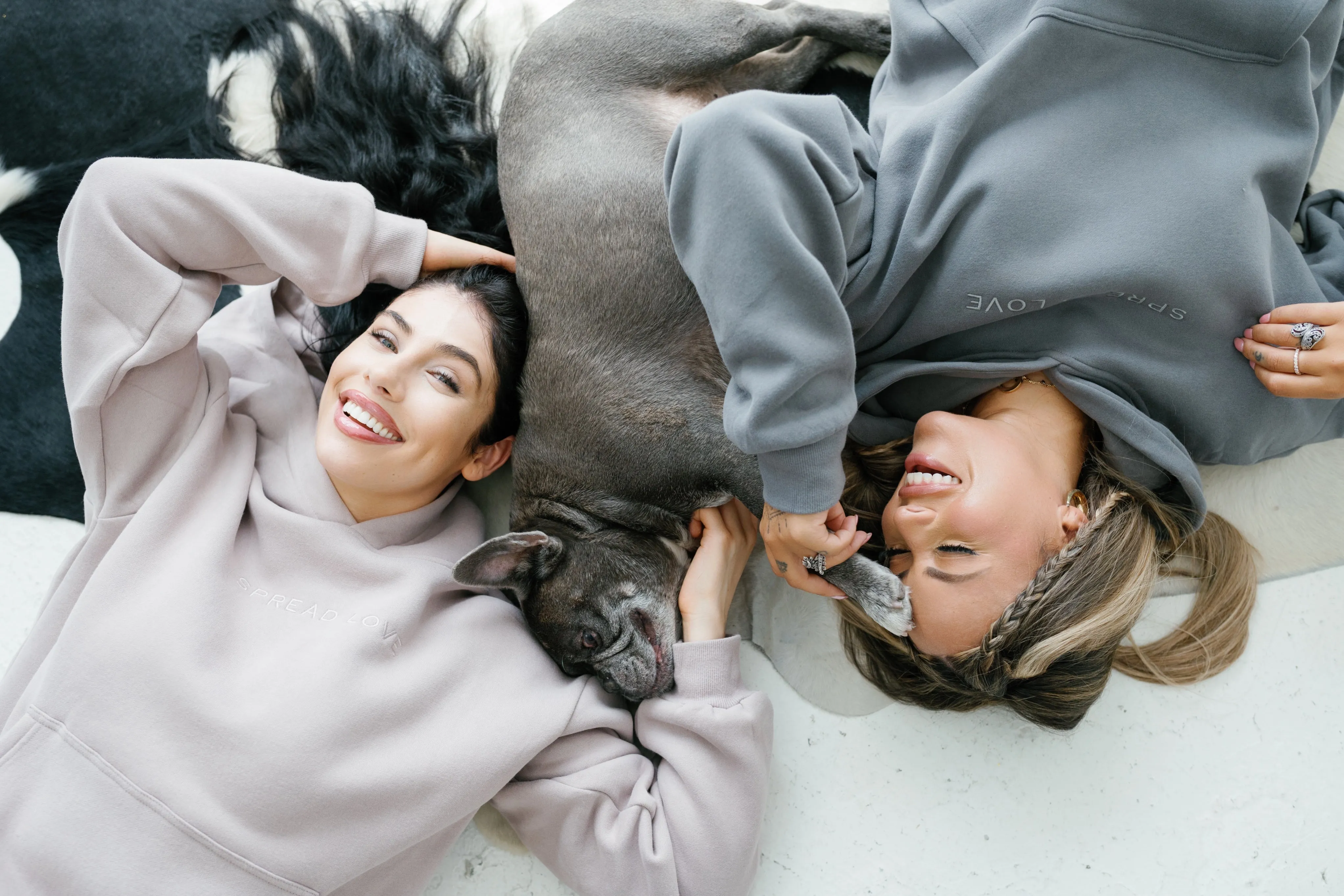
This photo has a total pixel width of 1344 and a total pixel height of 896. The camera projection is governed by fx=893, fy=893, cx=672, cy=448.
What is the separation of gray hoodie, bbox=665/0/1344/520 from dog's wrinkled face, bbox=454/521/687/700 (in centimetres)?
43

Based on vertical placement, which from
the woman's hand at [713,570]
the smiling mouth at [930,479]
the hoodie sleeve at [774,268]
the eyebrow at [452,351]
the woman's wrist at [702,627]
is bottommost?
the woman's wrist at [702,627]

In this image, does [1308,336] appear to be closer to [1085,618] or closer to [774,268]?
[1085,618]

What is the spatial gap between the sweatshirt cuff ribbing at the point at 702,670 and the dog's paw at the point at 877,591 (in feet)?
1.02

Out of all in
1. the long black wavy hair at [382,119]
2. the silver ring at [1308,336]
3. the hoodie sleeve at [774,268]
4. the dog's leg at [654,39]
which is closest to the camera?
the hoodie sleeve at [774,268]

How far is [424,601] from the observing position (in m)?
1.99

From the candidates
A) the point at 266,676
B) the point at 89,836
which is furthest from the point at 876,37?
the point at 89,836

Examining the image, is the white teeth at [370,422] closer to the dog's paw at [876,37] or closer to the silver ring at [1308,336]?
the dog's paw at [876,37]

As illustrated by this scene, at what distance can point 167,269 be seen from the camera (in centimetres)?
186

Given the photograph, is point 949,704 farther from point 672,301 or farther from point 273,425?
point 273,425

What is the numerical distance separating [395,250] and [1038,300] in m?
1.39

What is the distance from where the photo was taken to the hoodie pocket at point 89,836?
1.72m

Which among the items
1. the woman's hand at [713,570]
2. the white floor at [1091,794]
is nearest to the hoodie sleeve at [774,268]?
the woman's hand at [713,570]

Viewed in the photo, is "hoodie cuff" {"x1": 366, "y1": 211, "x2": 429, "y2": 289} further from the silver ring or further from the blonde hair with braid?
the silver ring

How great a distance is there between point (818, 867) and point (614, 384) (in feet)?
4.13
